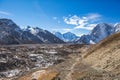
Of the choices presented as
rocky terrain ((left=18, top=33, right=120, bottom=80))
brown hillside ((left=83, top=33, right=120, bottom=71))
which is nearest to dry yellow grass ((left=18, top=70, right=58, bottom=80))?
rocky terrain ((left=18, top=33, right=120, bottom=80))

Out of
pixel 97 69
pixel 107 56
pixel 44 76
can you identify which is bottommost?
pixel 44 76

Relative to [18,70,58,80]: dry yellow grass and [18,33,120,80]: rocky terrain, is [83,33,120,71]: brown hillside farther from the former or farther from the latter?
[18,70,58,80]: dry yellow grass

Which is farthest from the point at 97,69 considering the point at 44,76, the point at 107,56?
the point at 44,76

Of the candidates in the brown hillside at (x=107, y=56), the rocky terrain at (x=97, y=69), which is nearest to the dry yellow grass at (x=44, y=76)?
the rocky terrain at (x=97, y=69)

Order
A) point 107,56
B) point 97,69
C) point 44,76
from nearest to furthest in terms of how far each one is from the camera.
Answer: point 97,69 < point 44,76 < point 107,56

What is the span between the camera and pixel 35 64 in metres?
126

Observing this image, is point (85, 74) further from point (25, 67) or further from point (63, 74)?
point (25, 67)

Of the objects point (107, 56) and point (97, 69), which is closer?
point (97, 69)

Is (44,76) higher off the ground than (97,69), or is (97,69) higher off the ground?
(97,69)

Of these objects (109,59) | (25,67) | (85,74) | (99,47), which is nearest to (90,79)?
(85,74)

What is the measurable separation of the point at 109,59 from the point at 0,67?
76.3 m

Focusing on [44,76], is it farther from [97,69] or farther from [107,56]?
[107,56]

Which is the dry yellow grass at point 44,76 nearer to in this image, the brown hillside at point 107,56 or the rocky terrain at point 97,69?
the rocky terrain at point 97,69

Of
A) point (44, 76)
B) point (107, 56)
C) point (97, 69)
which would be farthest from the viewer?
point (107, 56)
